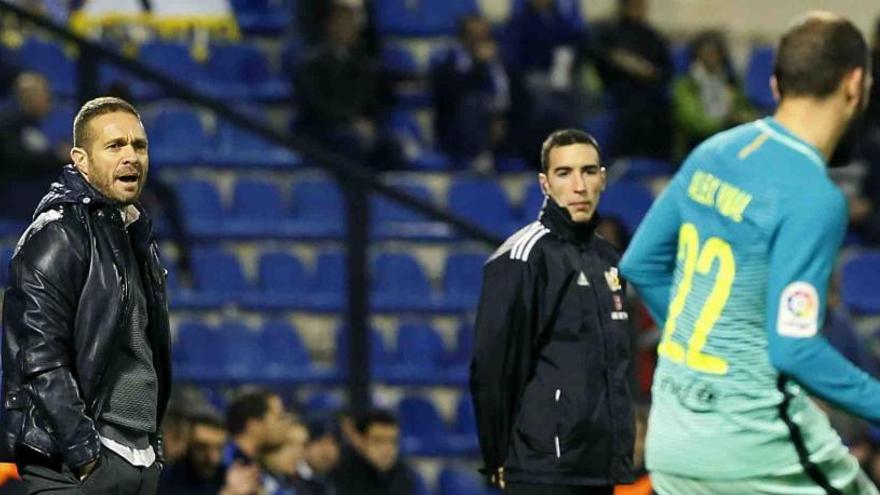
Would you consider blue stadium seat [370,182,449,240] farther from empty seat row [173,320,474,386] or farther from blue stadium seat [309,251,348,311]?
empty seat row [173,320,474,386]

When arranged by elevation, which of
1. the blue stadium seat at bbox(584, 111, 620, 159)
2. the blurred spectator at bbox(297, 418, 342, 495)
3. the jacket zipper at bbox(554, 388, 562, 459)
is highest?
the blue stadium seat at bbox(584, 111, 620, 159)

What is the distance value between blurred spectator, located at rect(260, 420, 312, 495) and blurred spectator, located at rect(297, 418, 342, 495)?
1.19 ft

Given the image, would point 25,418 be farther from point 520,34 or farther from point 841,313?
point 520,34

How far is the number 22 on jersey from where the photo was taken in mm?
3811

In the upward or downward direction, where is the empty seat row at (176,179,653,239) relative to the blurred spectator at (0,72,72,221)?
downward

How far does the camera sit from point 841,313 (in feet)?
32.8

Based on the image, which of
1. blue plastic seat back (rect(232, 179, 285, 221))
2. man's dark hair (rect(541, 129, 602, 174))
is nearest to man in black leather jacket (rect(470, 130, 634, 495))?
man's dark hair (rect(541, 129, 602, 174))

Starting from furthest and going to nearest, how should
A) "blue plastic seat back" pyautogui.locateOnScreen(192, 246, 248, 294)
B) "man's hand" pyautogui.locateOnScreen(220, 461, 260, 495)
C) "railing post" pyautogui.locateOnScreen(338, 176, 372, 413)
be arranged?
"blue plastic seat back" pyautogui.locateOnScreen(192, 246, 248, 294), "railing post" pyautogui.locateOnScreen(338, 176, 372, 413), "man's hand" pyautogui.locateOnScreen(220, 461, 260, 495)

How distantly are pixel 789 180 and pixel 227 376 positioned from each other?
6.38 meters

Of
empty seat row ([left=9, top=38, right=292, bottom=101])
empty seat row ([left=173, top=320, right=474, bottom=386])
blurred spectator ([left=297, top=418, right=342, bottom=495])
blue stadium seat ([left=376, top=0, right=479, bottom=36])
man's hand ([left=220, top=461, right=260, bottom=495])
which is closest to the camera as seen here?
man's hand ([left=220, top=461, right=260, bottom=495])

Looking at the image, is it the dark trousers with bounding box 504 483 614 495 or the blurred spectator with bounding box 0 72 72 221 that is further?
the blurred spectator with bounding box 0 72 72 221

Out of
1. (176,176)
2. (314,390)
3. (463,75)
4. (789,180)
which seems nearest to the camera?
(789,180)

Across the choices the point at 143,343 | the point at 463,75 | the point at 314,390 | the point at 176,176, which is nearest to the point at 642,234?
the point at 143,343

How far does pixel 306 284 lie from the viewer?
33.1 feet
